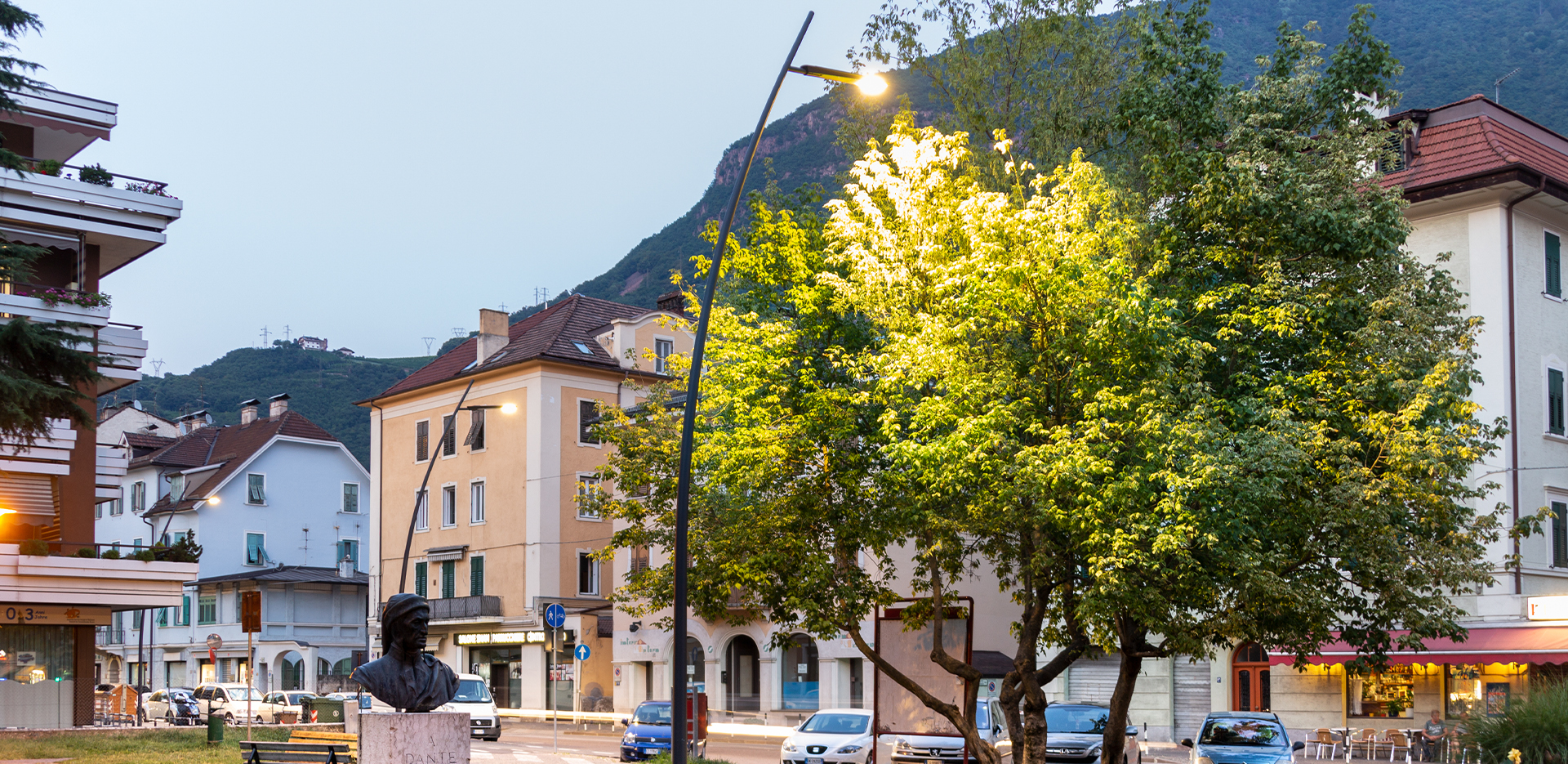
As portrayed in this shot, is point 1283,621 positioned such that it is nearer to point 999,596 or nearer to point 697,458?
point 697,458

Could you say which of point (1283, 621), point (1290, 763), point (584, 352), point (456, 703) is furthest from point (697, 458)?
point (584, 352)

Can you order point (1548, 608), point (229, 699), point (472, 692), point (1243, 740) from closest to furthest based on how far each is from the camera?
point (1243, 740) < point (1548, 608) < point (472, 692) < point (229, 699)

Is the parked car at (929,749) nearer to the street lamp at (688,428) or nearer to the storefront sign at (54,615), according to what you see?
the street lamp at (688,428)

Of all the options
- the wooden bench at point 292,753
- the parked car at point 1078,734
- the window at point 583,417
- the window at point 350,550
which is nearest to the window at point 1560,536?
the parked car at point 1078,734

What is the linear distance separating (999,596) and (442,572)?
2541 centimetres

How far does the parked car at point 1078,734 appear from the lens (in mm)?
25562

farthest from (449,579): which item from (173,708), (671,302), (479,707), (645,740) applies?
(645,740)

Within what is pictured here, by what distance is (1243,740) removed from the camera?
23.8 metres

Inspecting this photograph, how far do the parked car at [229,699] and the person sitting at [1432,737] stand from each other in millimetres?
33920

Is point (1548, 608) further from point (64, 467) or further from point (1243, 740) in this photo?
point (64, 467)

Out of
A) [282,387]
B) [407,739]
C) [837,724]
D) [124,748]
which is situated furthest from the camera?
[282,387]

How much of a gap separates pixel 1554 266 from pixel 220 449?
211 feet

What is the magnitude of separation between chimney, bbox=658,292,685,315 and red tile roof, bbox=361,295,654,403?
890mm

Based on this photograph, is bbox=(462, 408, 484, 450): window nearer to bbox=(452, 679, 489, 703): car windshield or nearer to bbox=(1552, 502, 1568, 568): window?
bbox=(452, 679, 489, 703): car windshield
